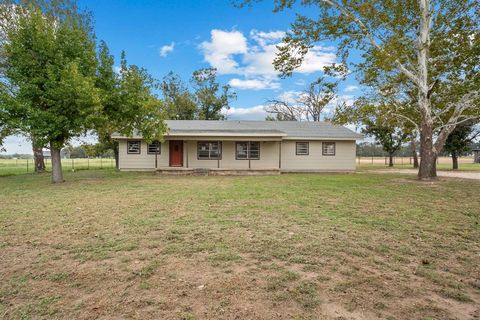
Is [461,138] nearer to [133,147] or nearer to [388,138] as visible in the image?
[388,138]

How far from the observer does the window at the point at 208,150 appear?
20000mm

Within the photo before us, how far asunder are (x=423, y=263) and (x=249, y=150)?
16691mm

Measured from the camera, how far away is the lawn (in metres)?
2.67

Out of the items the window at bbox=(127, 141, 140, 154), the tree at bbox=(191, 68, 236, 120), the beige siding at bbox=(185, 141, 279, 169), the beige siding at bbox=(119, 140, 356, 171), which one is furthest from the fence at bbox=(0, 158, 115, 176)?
the tree at bbox=(191, 68, 236, 120)

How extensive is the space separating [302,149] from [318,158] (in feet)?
4.27

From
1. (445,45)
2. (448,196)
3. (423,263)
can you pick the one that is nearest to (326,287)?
(423,263)

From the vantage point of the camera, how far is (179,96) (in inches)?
1299

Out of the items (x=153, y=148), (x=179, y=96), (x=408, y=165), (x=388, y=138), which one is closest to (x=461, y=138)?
(x=388, y=138)

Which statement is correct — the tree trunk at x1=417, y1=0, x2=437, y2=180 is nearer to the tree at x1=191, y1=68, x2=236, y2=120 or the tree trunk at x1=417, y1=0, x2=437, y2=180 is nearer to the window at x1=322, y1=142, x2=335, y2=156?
the window at x1=322, y1=142, x2=335, y2=156

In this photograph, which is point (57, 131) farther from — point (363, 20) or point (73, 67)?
point (363, 20)

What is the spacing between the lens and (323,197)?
8938 millimetres

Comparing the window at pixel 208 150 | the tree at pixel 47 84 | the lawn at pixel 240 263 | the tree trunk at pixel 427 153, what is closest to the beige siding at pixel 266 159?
the window at pixel 208 150

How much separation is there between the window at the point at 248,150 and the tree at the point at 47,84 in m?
10.0

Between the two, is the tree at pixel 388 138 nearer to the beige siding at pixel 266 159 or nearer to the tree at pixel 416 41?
the beige siding at pixel 266 159
